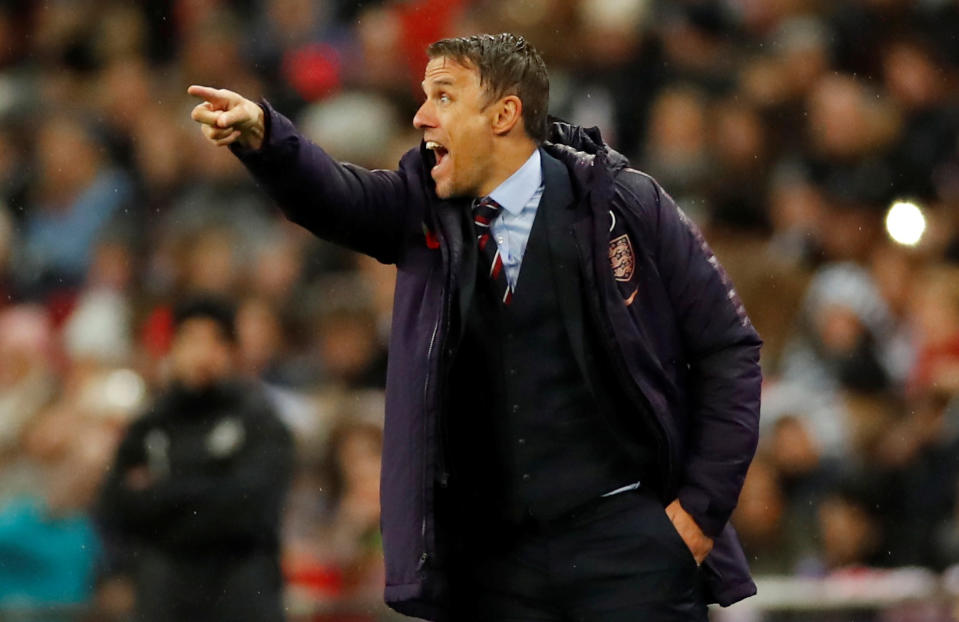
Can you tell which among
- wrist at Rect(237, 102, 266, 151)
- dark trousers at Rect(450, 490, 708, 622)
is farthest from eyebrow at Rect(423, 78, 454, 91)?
dark trousers at Rect(450, 490, 708, 622)

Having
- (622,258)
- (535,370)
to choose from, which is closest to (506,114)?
(622,258)

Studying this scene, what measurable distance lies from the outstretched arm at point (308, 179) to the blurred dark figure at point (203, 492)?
222 cm

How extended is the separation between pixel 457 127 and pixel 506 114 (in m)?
0.12

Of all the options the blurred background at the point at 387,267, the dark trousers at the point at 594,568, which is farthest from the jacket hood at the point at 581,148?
the blurred background at the point at 387,267

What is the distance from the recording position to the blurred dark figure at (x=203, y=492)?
18.6 feet

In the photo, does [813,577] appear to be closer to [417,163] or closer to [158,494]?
[158,494]

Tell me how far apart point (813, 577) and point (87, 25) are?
5562 mm

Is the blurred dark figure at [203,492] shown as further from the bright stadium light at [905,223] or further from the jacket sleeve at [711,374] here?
the bright stadium light at [905,223]

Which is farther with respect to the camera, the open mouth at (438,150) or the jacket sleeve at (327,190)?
the open mouth at (438,150)

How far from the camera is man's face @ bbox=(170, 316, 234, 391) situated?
5773 millimetres

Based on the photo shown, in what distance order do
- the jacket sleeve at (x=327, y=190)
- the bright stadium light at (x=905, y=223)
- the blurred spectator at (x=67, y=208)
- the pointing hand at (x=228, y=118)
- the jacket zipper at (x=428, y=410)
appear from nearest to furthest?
1. the pointing hand at (x=228, y=118)
2. the jacket sleeve at (x=327, y=190)
3. the jacket zipper at (x=428, y=410)
4. the bright stadium light at (x=905, y=223)
5. the blurred spectator at (x=67, y=208)

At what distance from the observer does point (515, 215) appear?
142 inches

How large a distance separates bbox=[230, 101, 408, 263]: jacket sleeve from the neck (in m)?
0.18

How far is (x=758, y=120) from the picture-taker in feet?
27.4
